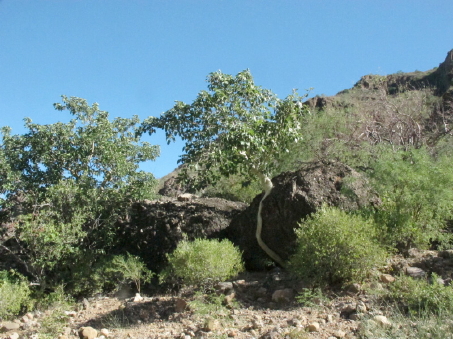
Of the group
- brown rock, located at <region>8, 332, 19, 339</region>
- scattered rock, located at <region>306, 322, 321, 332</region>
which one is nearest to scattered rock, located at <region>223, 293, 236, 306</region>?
scattered rock, located at <region>306, 322, 321, 332</region>

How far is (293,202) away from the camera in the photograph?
8.05 m

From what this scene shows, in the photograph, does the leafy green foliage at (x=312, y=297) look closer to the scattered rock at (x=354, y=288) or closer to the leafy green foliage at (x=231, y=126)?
the scattered rock at (x=354, y=288)

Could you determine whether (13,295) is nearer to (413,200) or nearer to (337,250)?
(337,250)

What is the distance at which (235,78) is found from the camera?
29.6 feet

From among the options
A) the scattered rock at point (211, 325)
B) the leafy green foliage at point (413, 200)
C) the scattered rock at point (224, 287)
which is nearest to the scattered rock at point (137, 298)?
the scattered rock at point (224, 287)

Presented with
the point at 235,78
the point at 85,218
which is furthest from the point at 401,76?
the point at 85,218

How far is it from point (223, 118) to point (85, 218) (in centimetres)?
362

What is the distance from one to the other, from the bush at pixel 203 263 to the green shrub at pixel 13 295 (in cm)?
303

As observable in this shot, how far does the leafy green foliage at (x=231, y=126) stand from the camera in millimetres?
8250

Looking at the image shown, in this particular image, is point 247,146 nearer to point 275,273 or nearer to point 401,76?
point 275,273

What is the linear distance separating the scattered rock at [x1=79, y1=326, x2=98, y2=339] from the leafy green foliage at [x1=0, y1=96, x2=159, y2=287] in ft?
7.15

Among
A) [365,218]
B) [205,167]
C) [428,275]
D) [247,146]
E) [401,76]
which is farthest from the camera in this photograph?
[401,76]

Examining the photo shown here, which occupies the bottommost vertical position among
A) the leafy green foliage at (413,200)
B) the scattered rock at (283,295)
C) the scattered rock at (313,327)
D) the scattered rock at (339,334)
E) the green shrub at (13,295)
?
the scattered rock at (339,334)

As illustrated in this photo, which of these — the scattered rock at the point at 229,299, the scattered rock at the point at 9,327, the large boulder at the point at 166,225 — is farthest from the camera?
the large boulder at the point at 166,225
